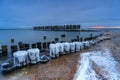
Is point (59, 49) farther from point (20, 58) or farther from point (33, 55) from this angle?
point (20, 58)

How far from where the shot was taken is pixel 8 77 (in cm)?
1074

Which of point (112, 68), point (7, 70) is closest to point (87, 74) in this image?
point (112, 68)

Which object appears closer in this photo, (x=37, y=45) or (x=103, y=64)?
(x=103, y=64)

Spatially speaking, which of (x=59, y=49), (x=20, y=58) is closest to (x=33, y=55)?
(x=20, y=58)

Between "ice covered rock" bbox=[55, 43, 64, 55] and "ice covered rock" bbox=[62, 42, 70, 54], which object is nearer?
"ice covered rock" bbox=[55, 43, 64, 55]

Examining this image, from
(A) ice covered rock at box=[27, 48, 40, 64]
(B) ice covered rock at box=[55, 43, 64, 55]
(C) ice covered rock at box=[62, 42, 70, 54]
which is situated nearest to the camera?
(A) ice covered rock at box=[27, 48, 40, 64]

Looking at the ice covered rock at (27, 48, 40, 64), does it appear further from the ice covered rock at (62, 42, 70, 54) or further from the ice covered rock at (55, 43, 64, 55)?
the ice covered rock at (62, 42, 70, 54)

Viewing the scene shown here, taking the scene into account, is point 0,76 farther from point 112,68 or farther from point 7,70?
point 112,68

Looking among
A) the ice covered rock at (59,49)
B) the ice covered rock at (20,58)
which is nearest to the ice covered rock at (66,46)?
the ice covered rock at (59,49)

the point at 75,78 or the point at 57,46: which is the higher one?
the point at 57,46

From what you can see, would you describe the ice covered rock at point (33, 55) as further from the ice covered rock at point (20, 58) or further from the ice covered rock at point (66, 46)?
the ice covered rock at point (66, 46)

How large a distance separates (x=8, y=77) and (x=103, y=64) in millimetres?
8167

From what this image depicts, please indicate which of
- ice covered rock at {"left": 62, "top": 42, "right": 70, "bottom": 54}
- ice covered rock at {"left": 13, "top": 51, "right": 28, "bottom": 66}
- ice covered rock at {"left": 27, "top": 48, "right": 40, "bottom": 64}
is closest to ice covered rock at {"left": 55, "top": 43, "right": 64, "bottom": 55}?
ice covered rock at {"left": 62, "top": 42, "right": 70, "bottom": 54}

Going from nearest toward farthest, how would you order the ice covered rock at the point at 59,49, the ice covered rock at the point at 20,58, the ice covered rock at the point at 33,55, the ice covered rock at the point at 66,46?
1. the ice covered rock at the point at 20,58
2. the ice covered rock at the point at 33,55
3. the ice covered rock at the point at 59,49
4. the ice covered rock at the point at 66,46
